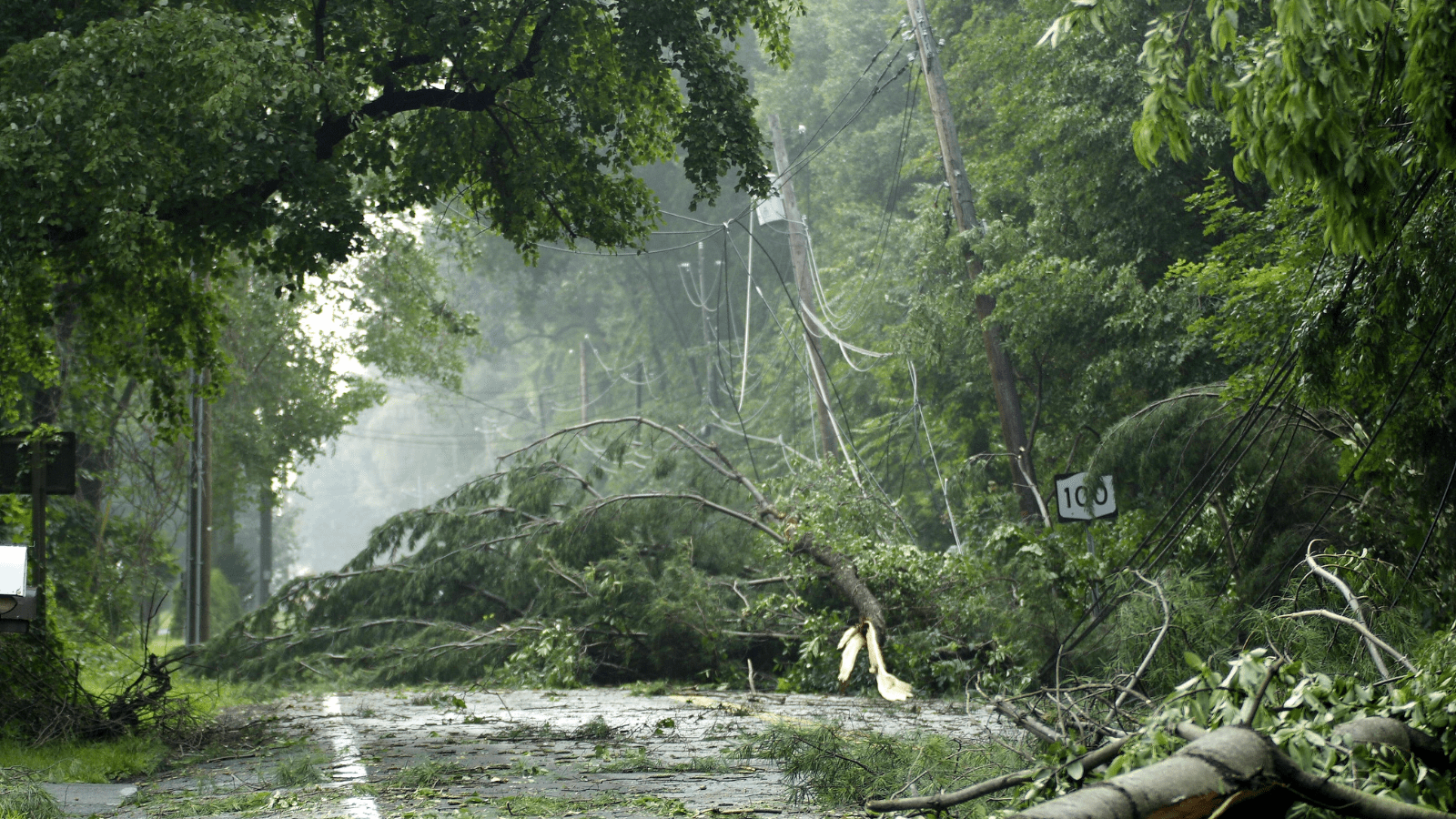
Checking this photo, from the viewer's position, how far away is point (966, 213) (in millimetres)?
15438

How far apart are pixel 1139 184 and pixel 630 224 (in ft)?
24.8

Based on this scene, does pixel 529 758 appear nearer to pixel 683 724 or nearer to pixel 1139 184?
pixel 683 724

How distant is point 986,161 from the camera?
63.8 ft

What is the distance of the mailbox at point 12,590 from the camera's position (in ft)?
24.1

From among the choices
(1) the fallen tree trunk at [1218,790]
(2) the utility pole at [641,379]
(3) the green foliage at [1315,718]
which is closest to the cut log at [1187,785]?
(1) the fallen tree trunk at [1218,790]

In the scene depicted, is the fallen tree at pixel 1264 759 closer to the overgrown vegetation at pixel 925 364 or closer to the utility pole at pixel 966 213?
the overgrown vegetation at pixel 925 364

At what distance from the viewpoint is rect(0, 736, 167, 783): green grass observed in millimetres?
6672

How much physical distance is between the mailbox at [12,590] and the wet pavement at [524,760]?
1460 millimetres

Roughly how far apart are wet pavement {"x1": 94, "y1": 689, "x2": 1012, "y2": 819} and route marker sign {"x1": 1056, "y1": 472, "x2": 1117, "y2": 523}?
2.37 metres

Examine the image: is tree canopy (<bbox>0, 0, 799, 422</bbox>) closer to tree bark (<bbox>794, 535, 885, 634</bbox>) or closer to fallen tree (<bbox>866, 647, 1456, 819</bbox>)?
tree bark (<bbox>794, 535, 885, 634</bbox>)

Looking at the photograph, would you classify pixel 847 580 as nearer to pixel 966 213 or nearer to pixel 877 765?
pixel 966 213

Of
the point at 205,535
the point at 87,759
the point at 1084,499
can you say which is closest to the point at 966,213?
the point at 1084,499

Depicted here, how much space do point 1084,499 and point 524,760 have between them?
624 cm

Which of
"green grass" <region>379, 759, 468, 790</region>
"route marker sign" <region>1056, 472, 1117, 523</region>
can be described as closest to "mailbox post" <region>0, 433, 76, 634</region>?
"green grass" <region>379, 759, 468, 790</region>
